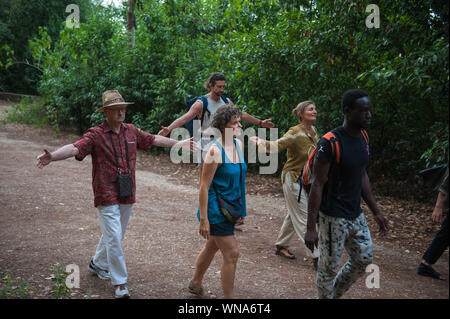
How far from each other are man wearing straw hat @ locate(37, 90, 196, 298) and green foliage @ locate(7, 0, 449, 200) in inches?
126

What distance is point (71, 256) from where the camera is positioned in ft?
18.3

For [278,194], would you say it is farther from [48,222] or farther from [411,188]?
[48,222]

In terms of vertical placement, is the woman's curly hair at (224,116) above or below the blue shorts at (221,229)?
above

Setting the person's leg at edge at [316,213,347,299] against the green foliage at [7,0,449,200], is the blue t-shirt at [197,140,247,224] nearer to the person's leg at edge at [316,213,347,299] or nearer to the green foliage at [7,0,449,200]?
the person's leg at edge at [316,213,347,299]

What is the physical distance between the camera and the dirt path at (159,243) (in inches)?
186

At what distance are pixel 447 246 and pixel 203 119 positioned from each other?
4.34 meters

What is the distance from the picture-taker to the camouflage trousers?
351 centimetres

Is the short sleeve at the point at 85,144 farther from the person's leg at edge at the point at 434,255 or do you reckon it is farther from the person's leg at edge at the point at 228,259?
the person's leg at edge at the point at 434,255

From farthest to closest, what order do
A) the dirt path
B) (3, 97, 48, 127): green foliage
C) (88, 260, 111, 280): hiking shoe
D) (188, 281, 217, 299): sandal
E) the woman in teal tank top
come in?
(3, 97, 48, 127): green foliage < (88, 260, 111, 280): hiking shoe < the dirt path < (188, 281, 217, 299): sandal < the woman in teal tank top

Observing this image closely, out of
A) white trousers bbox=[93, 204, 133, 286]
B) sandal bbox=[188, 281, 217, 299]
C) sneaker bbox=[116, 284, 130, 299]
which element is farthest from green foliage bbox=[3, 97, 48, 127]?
sandal bbox=[188, 281, 217, 299]

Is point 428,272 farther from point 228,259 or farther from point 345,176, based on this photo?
point 228,259

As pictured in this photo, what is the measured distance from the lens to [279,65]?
8445mm

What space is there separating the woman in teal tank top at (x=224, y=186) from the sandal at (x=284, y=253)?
2199mm

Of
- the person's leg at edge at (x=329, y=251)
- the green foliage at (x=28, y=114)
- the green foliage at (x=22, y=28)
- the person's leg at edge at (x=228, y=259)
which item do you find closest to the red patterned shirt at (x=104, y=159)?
the person's leg at edge at (x=228, y=259)
